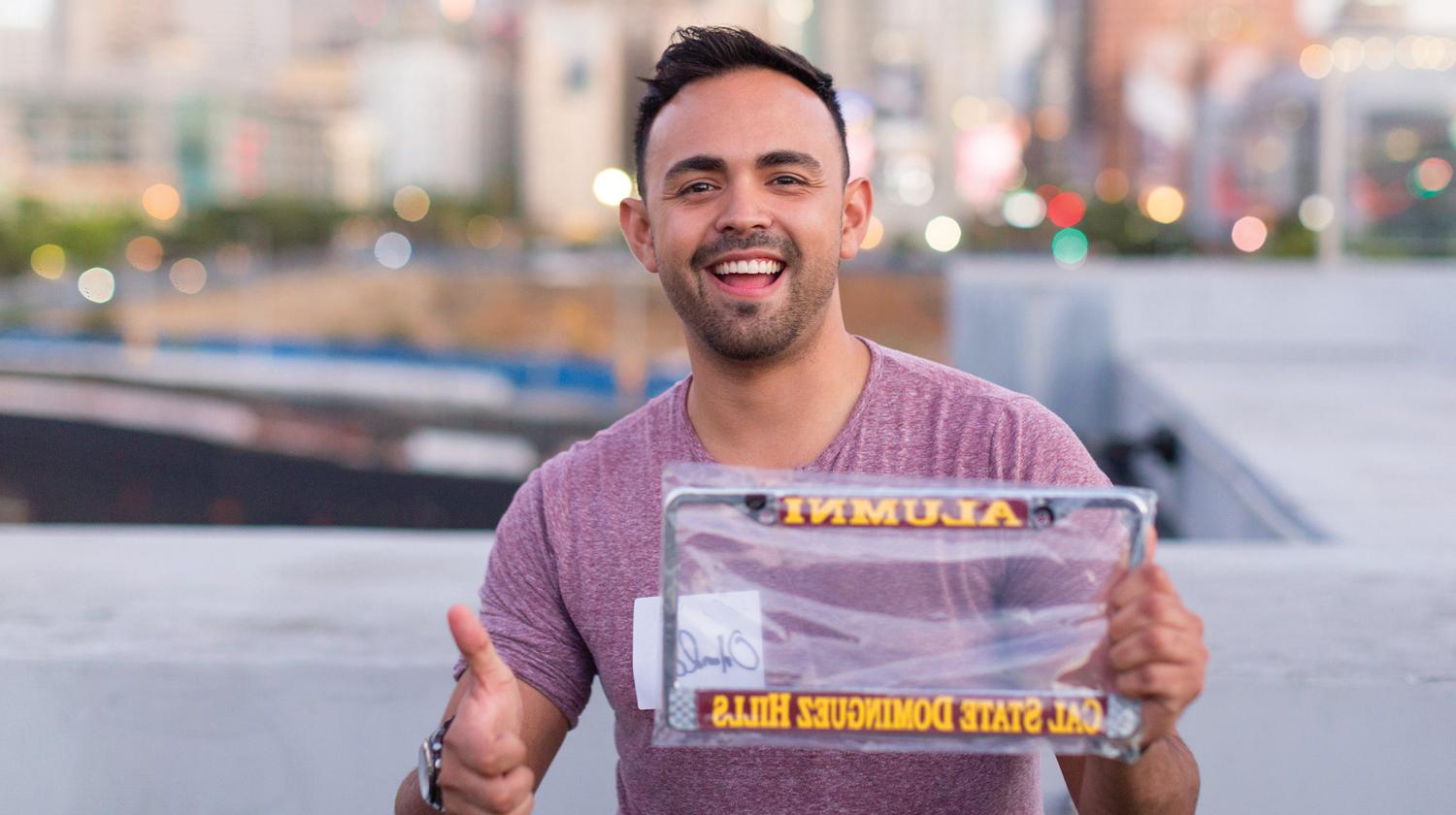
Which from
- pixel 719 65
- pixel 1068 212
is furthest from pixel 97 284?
pixel 719 65

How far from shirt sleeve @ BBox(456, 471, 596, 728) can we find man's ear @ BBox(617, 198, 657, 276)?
1.50 ft

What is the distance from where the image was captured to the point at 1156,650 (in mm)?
1721

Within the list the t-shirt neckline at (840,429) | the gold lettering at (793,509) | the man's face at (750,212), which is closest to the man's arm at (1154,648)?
the gold lettering at (793,509)

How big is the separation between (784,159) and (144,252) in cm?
8836

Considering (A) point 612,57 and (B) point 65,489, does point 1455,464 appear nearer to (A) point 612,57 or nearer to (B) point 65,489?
(B) point 65,489

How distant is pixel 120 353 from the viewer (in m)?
40.1

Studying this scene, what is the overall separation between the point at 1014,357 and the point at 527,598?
40.4ft

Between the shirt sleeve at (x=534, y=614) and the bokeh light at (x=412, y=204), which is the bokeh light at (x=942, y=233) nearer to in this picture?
the bokeh light at (x=412, y=204)

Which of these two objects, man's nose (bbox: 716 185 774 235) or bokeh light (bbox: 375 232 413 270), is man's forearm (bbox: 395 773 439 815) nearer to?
man's nose (bbox: 716 185 774 235)

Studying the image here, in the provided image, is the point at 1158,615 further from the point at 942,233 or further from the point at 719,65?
the point at 942,233

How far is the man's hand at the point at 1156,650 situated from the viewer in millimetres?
1723

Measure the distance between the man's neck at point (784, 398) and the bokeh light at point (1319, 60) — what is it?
1335cm

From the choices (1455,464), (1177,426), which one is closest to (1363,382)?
(1177,426)

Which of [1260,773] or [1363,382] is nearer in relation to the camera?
[1260,773]
